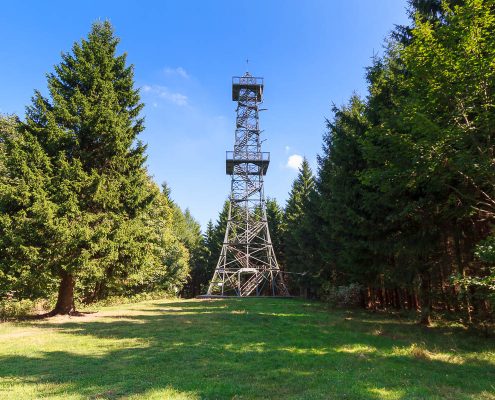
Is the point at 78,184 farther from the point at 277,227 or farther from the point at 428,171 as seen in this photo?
the point at 277,227

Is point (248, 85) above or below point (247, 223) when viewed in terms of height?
above

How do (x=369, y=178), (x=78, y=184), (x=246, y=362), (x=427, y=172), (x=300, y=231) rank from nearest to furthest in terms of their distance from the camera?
1. (x=246, y=362)
2. (x=427, y=172)
3. (x=369, y=178)
4. (x=78, y=184)
5. (x=300, y=231)

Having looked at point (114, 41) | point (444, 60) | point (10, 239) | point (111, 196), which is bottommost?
point (10, 239)

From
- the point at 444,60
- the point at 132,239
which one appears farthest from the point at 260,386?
the point at 132,239

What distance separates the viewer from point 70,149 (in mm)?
14867

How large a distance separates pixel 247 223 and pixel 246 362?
24736mm

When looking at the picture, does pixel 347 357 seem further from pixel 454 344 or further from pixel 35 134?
pixel 35 134

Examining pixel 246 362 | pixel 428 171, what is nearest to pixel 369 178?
pixel 428 171

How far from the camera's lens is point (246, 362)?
6.88 m

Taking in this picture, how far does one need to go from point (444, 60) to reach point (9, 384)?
1042 cm

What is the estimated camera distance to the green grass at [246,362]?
A: 5156 mm

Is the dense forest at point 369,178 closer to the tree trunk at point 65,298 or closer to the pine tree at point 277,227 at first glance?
the tree trunk at point 65,298

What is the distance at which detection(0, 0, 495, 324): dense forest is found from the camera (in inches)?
297

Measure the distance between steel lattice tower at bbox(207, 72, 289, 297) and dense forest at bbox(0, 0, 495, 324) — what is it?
12.3 metres
